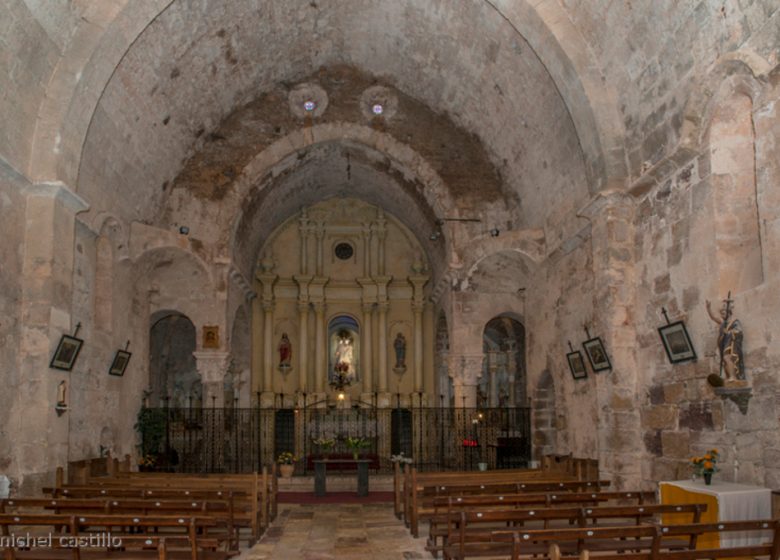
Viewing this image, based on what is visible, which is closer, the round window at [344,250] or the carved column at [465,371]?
the carved column at [465,371]

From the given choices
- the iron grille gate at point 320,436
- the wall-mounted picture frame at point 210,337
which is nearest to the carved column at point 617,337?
the iron grille gate at point 320,436

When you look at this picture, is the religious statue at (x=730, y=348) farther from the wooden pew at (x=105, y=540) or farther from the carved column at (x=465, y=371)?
the carved column at (x=465, y=371)

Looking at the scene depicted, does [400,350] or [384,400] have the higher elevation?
[400,350]

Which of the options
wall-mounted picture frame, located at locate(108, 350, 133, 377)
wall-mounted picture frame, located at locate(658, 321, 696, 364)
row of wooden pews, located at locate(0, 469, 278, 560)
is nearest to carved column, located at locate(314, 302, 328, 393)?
wall-mounted picture frame, located at locate(108, 350, 133, 377)

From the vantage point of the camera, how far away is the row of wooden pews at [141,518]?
21.3 ft

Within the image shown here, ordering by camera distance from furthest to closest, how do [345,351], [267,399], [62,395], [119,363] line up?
[345,351]
[267,399]
[119,363]
[62,395]

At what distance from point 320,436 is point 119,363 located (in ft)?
→ 27.4

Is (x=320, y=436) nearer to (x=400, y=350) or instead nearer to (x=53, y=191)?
(x=400, y=350)

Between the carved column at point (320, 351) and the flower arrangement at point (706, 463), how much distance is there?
1494 cm

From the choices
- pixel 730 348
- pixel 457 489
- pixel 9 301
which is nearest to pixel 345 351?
pixel 9 301

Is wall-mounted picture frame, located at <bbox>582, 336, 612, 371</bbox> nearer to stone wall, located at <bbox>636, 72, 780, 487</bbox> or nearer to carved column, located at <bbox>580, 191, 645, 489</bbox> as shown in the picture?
carved column, located at <bbox>580, 191, 645, 489</bbox>

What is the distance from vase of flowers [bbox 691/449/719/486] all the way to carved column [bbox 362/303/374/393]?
47.2ft

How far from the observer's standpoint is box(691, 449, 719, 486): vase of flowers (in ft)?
28.2

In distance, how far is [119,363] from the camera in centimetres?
1441
